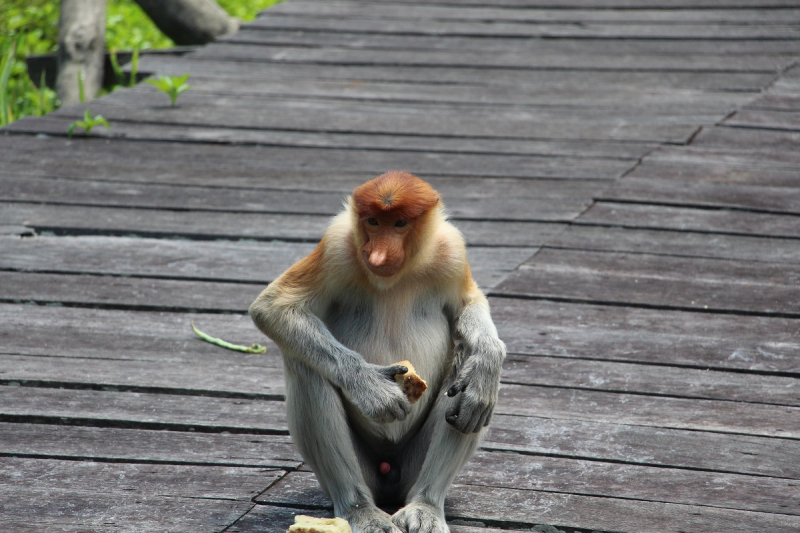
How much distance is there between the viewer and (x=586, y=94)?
6984mm

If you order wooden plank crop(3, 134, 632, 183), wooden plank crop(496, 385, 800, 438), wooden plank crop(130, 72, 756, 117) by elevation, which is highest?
wooden plank crop(130, 72, 756, 117)

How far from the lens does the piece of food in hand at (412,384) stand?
2.82 metres

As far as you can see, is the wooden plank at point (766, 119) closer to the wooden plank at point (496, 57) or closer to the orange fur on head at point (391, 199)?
the wooden plank at point (496, 57)

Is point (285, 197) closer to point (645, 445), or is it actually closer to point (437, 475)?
point (645, 445)

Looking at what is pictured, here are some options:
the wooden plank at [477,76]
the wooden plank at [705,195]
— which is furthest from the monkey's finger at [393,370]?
the wooden plank at [477,76]

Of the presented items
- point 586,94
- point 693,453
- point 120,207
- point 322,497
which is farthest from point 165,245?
point 586,94

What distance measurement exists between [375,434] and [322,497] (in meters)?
0.24

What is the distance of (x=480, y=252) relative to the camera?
4895 mm

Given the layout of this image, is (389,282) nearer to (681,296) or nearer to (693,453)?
(693,453)

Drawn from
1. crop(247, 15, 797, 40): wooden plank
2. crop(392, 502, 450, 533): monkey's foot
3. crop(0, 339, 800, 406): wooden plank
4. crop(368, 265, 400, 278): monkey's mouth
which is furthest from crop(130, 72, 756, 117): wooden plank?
crop(392, 502, 450, 533): monkey's foot

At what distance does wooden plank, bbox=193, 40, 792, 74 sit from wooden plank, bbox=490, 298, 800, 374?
3.46 metres

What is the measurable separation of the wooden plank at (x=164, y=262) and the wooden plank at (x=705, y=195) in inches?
34.1

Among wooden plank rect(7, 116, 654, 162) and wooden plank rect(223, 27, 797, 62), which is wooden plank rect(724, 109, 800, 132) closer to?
wooden plank rect(7, 116, 654, 162)

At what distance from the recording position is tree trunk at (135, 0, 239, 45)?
852 centimetres
